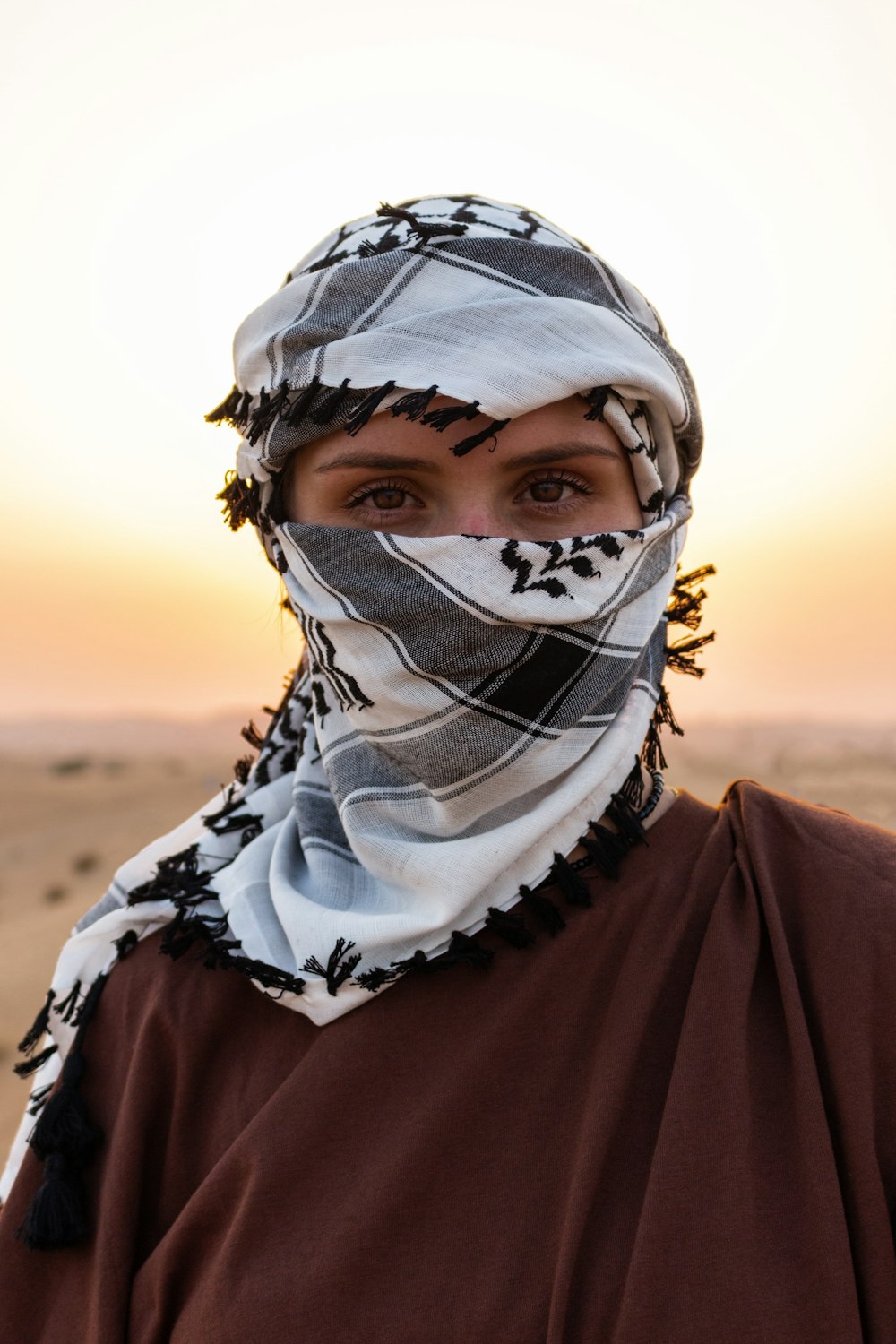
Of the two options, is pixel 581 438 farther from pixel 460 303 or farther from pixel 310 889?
pixel 310 889

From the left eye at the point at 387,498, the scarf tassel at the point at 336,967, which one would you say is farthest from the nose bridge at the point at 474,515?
the scarf tassel at the point at 336,967

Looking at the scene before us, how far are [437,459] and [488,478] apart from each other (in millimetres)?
85

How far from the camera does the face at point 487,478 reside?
165cm

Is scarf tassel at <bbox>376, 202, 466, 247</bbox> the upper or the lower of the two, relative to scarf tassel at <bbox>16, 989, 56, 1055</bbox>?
upper

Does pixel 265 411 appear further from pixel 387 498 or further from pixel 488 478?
pixel 488 478

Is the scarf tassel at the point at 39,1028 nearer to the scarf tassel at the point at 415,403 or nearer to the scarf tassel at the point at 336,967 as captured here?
the scarf tassel at the point at 336,967

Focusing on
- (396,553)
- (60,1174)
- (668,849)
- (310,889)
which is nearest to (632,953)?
(668,849)

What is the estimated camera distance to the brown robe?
1290 millimetres

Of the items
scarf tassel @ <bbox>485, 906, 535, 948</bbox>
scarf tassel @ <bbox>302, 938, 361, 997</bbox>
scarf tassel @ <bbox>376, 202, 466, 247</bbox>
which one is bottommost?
scarf tassel @ <bbox>302, 938, 361, 997</bbox>

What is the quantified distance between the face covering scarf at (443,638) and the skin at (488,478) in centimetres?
3

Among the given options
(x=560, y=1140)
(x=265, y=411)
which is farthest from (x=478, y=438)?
(x=560, y=1140)

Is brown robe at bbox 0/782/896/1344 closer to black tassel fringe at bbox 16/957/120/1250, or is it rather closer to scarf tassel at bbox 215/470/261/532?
black tassel fringe at bbox 16/957/120/1250

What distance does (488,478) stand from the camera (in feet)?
5.43

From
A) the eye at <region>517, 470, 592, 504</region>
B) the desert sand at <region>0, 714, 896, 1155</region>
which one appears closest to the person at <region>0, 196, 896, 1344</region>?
the eye at <region>517, 470, 592, 504</region>
